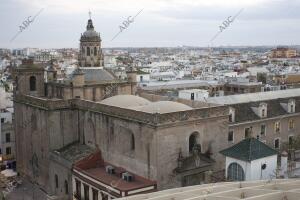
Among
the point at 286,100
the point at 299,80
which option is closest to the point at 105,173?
the point at 286,100

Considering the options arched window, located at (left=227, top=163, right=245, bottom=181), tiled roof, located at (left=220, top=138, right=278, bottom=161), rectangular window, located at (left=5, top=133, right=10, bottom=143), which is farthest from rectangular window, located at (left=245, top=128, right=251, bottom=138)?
rectangular window, located at (left=5, top=133, right=10, bottom=143)

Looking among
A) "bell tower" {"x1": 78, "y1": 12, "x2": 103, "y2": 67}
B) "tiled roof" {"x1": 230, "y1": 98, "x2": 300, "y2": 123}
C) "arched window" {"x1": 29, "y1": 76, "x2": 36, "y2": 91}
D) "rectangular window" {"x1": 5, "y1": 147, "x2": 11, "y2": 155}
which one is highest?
"bell tower" {"x1": 78, "y1": 12, "x2": 103, "y2": 67}

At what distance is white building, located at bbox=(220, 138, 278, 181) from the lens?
111ft

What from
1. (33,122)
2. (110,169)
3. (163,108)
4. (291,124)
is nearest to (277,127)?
(291,124)

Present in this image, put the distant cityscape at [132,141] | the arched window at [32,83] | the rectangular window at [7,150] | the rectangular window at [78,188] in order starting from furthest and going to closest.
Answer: the rectangular window at [7,150]
the arched window at [32,83]
the rectangular window at [78,188]
the distant cityscape at [132,141]

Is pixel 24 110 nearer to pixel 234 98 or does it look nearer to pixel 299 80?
pixel 234 98

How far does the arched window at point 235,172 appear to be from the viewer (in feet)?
113

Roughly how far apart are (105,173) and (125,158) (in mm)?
2215

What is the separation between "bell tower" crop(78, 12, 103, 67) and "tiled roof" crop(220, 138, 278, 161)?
68.8 feet

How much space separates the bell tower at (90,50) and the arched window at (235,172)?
2163 centimetres

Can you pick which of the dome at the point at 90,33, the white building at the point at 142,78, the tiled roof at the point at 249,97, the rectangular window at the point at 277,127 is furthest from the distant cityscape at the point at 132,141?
the white building at the point at 142,78

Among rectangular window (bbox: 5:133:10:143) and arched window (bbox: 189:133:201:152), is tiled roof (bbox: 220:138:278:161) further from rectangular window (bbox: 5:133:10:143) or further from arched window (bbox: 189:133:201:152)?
rectangular window (bbox: 5:133:10:143)

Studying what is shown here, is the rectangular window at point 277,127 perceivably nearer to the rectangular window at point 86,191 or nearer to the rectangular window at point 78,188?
the rectangular window at point 86,191

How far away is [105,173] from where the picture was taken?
132 ft
